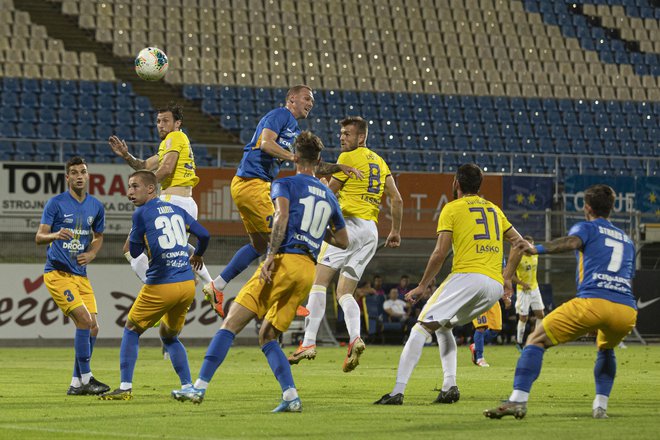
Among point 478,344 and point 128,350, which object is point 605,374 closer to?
point 128,350

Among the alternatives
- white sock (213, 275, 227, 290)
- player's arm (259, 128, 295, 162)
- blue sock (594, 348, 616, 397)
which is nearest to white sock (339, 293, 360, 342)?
white sock (213, 275, 227, 290)

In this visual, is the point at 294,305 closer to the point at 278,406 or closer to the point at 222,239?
the point at 278,406

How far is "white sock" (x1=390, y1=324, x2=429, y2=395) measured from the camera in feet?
32.4

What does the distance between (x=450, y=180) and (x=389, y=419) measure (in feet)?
57.5

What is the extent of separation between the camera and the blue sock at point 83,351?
36.6 ft

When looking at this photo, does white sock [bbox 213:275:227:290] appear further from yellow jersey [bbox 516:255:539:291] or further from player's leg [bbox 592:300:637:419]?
yellow jersey [bbox 516:255:539:291]

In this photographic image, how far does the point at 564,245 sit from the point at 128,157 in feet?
17.7

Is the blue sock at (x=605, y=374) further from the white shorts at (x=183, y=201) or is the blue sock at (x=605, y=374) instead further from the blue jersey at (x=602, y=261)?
the white shorts at (x=183, y=201)

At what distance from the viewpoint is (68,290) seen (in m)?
11.3

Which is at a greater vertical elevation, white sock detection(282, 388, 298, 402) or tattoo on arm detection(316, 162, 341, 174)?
tattoo on arm detection(316, 162, 341, 174)

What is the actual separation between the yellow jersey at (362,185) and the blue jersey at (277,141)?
0.77 meters

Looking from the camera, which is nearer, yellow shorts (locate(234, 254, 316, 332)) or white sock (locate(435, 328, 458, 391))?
yellow shorts (locate(234, 254, 316, 332))

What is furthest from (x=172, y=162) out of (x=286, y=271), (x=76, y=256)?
(x=286, y=271)

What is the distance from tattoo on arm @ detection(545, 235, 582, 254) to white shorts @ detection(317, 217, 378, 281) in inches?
164
